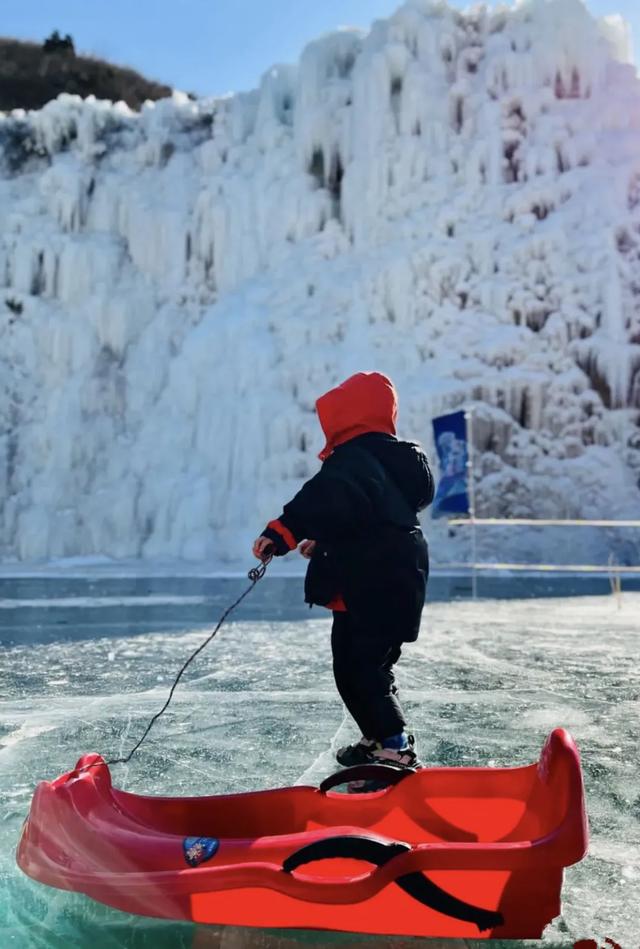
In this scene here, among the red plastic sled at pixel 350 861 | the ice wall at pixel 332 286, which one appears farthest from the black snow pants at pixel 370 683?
the ice wall at pixel 332 286

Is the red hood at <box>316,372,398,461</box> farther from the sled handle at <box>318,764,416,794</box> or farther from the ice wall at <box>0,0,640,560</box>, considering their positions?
the ice wall at <box>0,0,640,560</box>

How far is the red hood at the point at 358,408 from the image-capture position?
7.42ft

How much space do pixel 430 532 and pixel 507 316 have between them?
4.80 m

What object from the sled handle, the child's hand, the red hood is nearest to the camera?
the sled handle

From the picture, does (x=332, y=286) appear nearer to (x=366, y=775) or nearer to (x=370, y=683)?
(x=370, y=683)

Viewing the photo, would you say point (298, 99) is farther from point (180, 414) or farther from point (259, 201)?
point (180, 414)

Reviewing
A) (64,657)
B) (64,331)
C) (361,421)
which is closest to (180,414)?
(64,331)

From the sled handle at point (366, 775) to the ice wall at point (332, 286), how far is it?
13911mm

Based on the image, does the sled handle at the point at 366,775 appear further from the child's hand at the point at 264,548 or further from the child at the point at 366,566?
the child's hand at the point at 264,548

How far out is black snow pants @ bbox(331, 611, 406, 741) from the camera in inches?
81.7

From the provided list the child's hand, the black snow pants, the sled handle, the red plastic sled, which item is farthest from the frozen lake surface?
the child's hand

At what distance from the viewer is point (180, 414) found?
17.3 meters

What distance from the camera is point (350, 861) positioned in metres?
1.36

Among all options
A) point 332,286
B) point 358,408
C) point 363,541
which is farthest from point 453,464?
point 363,541
